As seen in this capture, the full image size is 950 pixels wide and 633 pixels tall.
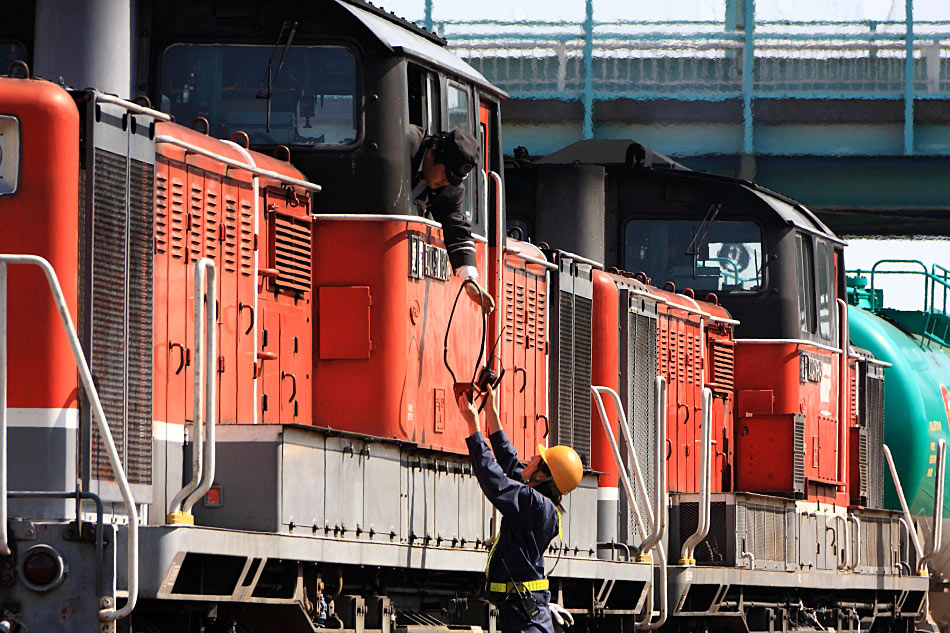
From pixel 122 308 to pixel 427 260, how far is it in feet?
7.79

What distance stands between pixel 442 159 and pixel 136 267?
7.31ft

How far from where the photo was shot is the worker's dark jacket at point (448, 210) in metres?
8.99

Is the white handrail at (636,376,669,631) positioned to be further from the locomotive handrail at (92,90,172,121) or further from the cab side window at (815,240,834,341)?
the locomotive handrail at (92,90,172,121)

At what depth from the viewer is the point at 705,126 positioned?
2458 cm

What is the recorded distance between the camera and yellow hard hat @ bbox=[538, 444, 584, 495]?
8.31 metres

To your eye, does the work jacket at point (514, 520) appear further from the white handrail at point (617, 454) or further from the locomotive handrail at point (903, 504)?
the locomotive handrail at point (903, 504)

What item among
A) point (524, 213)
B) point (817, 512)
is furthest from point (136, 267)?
point (817, 512)

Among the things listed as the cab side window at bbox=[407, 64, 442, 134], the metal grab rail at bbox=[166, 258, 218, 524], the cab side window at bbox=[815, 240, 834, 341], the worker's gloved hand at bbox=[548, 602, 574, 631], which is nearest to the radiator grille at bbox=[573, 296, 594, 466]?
the worker's gloved hand at bbox=[548, 602, 574, 631]

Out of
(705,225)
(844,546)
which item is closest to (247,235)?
(705,225)

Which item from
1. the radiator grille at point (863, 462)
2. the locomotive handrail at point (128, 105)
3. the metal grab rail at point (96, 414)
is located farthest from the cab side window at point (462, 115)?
the radiator grille at point (863, 462)

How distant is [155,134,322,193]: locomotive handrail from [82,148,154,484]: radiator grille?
30cm

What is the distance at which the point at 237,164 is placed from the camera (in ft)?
26.7

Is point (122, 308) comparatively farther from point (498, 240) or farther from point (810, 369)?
point (810, 369)

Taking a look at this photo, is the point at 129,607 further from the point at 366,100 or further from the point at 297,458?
the point at 366,100
